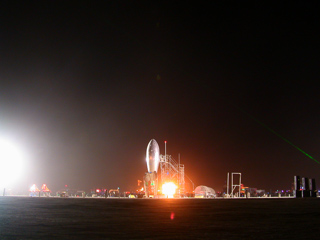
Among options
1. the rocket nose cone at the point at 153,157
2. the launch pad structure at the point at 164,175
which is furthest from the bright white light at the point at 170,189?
the rocket nose cone at the point at 153,157

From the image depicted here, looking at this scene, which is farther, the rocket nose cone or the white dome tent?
the rocket nose cone

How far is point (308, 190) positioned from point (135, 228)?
65961mm

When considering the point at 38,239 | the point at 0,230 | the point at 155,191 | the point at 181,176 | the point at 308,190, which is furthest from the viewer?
the point at 181,176

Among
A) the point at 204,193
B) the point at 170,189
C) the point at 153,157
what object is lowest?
the point at 204,193

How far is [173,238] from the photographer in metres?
9.78

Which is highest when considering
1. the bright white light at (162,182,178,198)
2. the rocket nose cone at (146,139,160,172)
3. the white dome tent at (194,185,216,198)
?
the rocket nose cone at (146,139,160,172)

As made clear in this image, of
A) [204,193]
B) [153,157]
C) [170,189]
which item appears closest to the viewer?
[170,189]

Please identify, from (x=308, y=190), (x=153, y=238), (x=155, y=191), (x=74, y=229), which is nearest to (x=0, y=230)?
(x=74, y=229)

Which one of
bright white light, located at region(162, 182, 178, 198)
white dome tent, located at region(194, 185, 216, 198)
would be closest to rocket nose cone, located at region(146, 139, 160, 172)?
white dome tent, located at region(194, 185, 216, 198)

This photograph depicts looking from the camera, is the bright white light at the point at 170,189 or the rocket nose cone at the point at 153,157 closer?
the bright white light at the point at 170,189

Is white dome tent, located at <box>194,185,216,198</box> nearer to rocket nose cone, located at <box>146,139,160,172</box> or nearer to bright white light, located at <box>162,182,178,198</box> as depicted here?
bright white light, located at <box>162,182,178,198</box>

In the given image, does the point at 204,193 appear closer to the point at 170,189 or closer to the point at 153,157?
the point at 170,189

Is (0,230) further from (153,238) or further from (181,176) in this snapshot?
(181,176)

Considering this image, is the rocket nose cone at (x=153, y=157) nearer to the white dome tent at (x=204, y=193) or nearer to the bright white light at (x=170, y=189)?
the white dome tent at (x=204, y=193)
